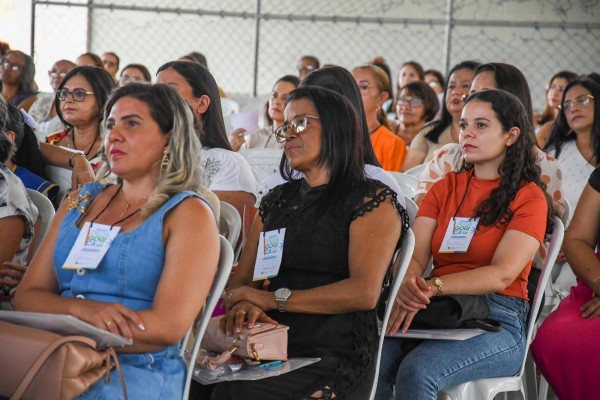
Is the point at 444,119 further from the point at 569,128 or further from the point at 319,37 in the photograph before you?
the point at 319,37

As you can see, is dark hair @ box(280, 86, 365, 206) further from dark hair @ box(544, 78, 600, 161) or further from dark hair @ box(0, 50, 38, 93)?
dark hair @ box(0, 50, 38, 93)

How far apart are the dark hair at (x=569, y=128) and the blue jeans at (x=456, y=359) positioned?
2094 mm

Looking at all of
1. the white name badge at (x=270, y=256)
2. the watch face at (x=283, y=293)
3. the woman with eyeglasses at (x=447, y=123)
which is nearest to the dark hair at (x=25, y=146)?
the white name badge at (x=270, y=256)

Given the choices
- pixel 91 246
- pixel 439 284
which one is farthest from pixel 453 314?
pixel 91 246

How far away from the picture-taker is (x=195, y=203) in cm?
240

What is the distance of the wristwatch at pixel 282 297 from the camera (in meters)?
2.70

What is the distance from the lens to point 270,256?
2.82 metres

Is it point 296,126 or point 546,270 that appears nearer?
point 296,126

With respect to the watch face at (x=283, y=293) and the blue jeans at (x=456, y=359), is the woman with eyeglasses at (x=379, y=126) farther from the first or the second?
the watch face at (x=283, y=293)

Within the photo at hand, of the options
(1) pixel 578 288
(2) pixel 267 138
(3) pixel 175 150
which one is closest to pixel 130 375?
(3) pixel 175 150

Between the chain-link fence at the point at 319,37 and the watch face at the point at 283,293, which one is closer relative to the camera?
the watch face at the point at 283,293

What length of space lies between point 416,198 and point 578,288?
785mm

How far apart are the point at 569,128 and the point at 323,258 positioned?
2793 mm

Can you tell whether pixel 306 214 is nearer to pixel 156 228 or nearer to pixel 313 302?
pixel 313 302
